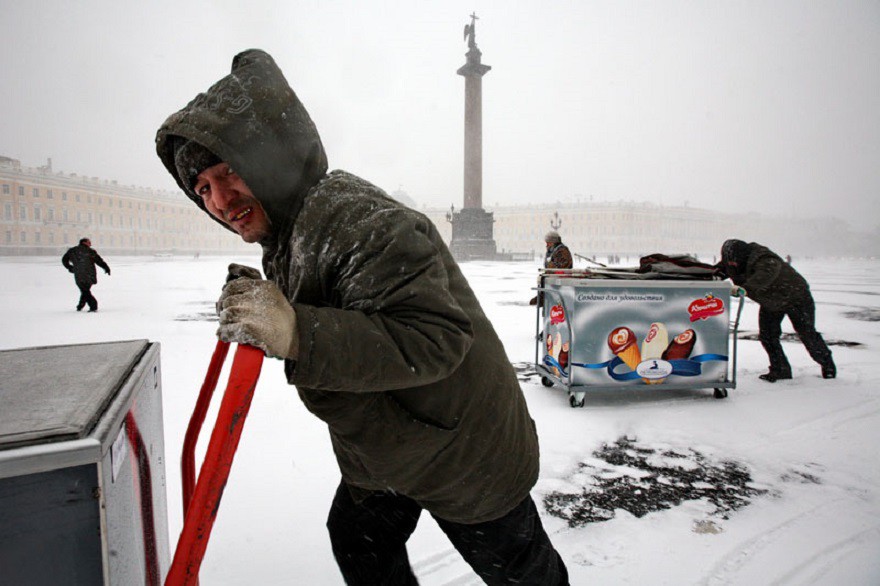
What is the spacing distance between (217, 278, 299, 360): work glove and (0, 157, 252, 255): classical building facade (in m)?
58.9

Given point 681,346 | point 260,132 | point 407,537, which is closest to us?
point 260,132

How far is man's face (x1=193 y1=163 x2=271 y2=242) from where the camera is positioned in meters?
1.15

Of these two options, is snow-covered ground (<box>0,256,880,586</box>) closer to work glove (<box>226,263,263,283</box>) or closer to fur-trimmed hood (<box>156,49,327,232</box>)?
work glove (<box>226,263,263,283</box>)

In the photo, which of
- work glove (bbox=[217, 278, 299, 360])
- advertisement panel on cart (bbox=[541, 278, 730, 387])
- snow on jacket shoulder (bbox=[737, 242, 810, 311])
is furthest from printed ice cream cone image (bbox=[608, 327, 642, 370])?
work glove (bbox=[217, 278, 299, 360])

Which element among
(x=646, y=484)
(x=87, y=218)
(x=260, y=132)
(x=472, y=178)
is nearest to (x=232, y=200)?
(x=260, y=132)

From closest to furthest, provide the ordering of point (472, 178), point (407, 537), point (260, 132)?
point (260, 132)
point (407, 537)
point (472, 178)

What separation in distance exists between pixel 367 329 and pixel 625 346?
386 cm

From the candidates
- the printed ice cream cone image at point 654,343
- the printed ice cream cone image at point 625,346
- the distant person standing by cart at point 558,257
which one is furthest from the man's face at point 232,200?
the distant person standing by cart at point 558,257

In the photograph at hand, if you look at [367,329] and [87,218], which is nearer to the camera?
[367,329]

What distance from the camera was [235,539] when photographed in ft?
7.95

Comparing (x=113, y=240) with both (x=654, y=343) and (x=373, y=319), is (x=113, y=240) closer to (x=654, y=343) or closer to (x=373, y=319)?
(x=654, y=343)

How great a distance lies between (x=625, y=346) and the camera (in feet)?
14.3

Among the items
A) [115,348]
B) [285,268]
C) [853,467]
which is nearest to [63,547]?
[285,268]

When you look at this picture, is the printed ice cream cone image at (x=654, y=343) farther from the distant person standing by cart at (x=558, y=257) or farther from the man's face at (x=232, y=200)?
the man's face at (x=232, y=200)
